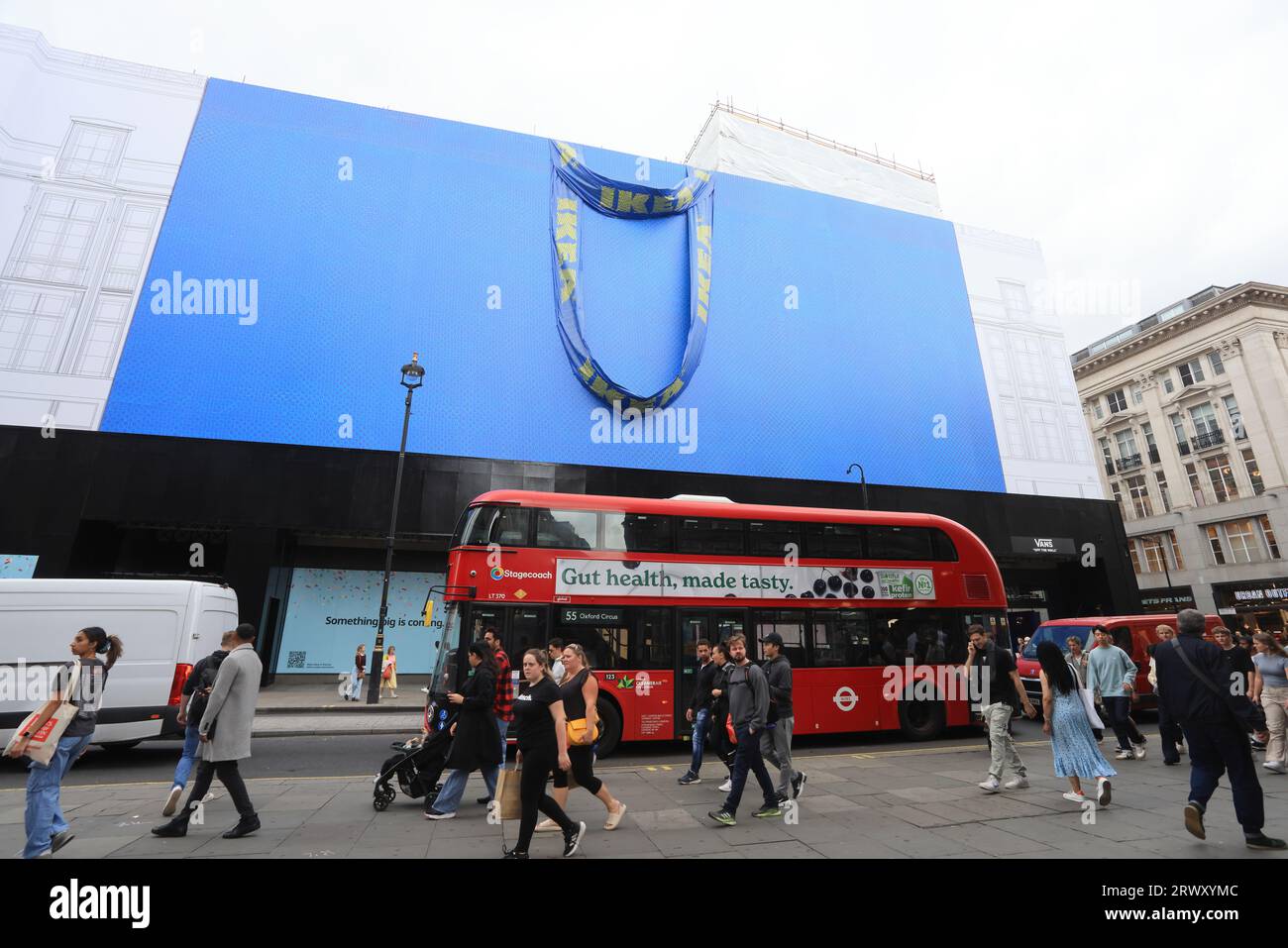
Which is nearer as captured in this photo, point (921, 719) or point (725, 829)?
point (725, 829)

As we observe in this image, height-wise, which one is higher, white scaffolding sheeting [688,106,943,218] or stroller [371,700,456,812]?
white scaffolding sheeting [688,106,943,218]

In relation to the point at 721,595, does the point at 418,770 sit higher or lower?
lower

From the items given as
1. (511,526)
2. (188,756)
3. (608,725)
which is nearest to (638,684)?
(608,725)

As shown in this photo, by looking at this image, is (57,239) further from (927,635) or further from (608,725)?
(927,635)

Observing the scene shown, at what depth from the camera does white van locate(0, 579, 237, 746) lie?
9.04 metres

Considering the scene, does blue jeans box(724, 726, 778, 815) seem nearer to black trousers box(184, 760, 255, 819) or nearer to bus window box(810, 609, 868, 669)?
black trousers box(184, 760, 255, 819)

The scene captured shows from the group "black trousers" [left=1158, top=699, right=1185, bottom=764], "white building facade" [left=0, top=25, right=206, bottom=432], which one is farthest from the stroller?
"white building facade" [left=0, top=25, right=206, bottom=432]

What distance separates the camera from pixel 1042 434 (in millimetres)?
29578

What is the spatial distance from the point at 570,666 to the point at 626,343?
19.6 metres

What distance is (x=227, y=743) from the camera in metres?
5.79

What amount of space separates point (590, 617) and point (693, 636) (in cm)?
187

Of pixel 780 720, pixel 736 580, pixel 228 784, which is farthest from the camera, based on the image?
pixel 736 580

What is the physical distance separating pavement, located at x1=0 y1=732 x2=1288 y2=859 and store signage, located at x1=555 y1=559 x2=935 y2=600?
3016 mm
